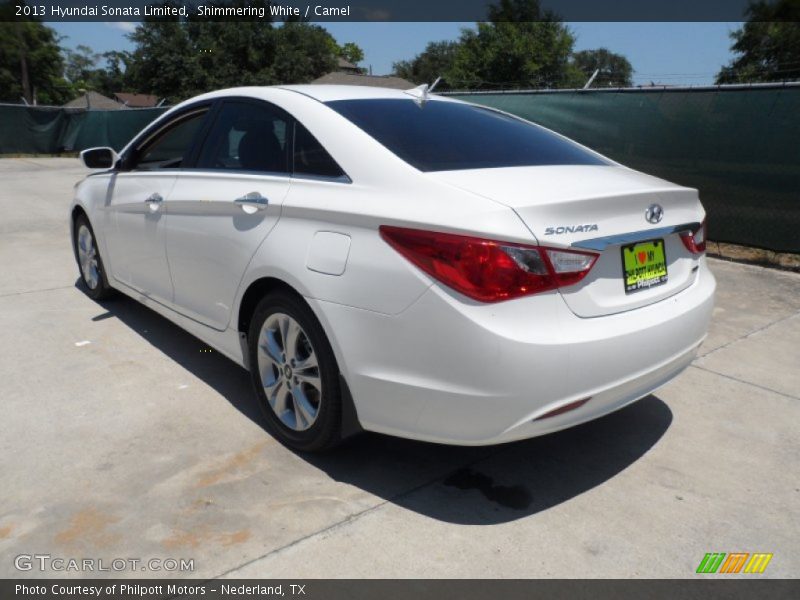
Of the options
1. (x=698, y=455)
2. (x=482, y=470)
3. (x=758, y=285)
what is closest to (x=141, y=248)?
(x=482, y=470)

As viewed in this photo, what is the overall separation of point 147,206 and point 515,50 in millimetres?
51380

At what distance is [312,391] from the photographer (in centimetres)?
293

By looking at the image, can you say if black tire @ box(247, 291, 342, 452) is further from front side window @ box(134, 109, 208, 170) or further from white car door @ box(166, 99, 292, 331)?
front side window @ box(134, 109, 208, 170)

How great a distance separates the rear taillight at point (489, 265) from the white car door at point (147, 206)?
6.76ft

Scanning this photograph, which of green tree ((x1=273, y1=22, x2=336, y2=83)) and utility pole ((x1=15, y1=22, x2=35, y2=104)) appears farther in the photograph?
utility pole ((x1=15, y1=22, x2=35, y2=104))

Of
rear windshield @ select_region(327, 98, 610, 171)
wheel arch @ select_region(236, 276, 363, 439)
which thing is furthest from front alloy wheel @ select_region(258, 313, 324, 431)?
rear windshield @ select_region(327, 98, 610, 171)

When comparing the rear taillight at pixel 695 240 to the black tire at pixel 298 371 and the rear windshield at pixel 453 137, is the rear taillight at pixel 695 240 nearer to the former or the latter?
the rear windshield at pixel 453 137

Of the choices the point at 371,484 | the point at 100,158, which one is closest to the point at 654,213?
the point at 371,484

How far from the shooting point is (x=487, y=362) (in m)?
2.27

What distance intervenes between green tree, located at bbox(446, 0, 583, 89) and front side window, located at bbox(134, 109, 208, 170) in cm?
4746

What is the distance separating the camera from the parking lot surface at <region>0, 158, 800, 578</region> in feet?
7.88

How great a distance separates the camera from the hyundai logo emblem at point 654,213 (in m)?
2.68

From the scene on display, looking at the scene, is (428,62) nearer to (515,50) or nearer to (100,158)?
(515,50)

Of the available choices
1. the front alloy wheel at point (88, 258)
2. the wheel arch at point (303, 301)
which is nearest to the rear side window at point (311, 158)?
the wheel arch at point (303, 301)
